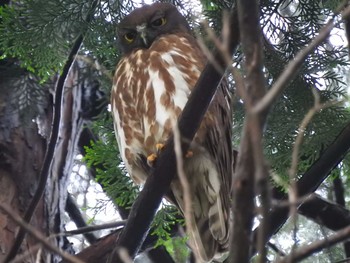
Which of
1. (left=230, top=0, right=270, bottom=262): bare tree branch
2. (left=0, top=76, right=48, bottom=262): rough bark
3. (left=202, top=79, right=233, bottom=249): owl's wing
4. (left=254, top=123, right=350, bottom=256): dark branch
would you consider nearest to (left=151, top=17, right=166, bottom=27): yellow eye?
(left=202, top=79, right=233, bottom=249): owl's wing

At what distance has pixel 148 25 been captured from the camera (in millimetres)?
4273

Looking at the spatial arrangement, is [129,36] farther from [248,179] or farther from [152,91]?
[248,179]

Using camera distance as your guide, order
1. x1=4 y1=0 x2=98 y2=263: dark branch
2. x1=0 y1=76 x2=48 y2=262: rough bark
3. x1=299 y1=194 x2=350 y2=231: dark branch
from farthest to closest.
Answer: x1=299 y1=194 x2=350 y2=231: dark branch, x1=0 y1=76 x2=48 y2=262: rough bark, x1=4 y1=0 x2=98 y2=263: dark branch

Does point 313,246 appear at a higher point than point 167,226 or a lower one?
lower

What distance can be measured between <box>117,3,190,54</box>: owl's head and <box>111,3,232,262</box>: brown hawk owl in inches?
7.2

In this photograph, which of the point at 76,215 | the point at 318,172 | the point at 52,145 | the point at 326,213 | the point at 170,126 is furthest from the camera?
the point at 76,215

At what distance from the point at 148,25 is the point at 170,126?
2.95ft

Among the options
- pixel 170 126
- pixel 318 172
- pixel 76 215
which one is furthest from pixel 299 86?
pixel 76 215

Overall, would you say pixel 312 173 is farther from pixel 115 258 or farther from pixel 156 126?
pixel 156 126

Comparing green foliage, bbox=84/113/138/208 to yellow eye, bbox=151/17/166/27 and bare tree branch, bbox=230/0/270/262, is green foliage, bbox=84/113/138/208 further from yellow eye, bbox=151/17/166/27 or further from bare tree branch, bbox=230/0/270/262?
bare tree branch, bbox=230/0/270/262

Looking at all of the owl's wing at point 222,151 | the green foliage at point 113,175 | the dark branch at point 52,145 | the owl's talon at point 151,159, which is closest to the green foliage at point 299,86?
the owl's wing at point 222,151

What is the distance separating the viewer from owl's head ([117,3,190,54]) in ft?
13.6

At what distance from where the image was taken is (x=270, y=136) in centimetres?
374

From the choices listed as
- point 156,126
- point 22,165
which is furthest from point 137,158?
point 22,165
